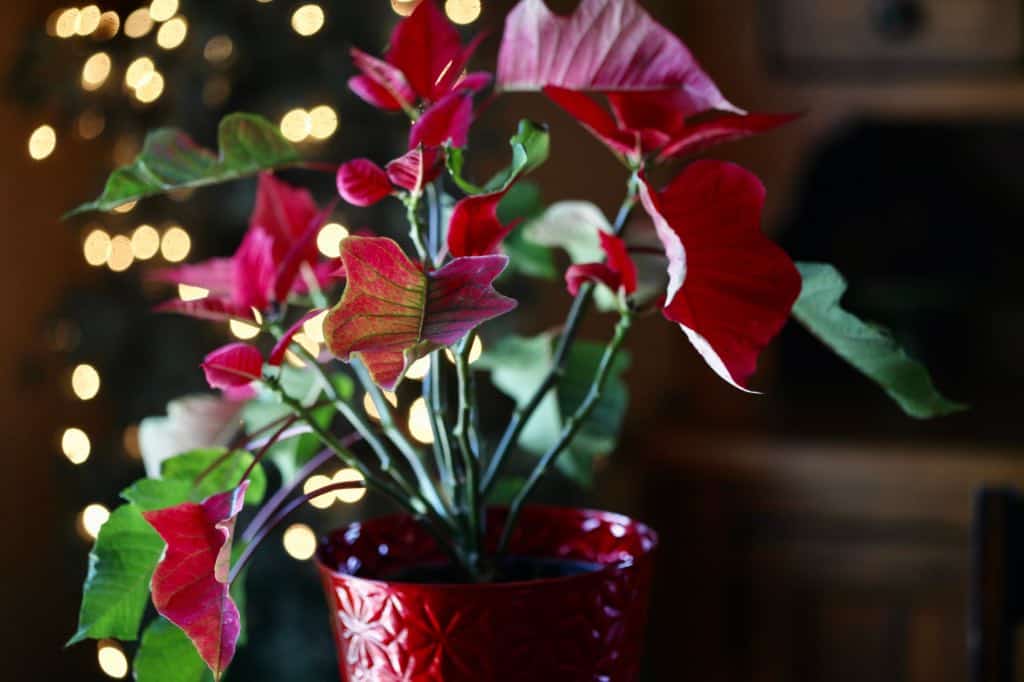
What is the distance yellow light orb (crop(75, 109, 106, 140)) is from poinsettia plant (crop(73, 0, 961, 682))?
39.3 inches

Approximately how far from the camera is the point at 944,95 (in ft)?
6.12

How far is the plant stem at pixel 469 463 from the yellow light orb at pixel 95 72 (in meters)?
1.13

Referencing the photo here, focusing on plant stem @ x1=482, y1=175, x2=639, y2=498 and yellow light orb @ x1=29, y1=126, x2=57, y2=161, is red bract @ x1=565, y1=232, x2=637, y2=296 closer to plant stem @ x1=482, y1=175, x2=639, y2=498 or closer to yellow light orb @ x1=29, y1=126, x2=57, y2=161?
plant stem @ x1=482, y1=175, x2=639, y2=498

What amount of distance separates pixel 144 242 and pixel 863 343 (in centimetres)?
124

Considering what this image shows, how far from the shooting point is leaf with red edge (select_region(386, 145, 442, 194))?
0.38 m

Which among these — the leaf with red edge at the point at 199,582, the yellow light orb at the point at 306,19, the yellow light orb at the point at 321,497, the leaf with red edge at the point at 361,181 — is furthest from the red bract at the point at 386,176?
the yellow light orb at the point at 306,19

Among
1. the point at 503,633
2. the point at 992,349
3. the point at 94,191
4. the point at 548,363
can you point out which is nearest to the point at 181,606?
the point at 503,633

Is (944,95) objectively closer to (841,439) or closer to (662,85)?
(841,439)

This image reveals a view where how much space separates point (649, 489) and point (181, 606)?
1.52 m

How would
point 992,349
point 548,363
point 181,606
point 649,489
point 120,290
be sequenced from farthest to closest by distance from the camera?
point 992,349
point 649,489
point 120,290
point 548,363
point 181,606

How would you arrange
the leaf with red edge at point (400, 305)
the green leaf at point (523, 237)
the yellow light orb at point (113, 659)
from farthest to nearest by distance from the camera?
the yellow light orb at point (113, 659), the green leaf at point (523, 237), the leaf with red edge at point (400, 305)

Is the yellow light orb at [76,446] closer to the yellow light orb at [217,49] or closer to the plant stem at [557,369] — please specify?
the yellow light orb at [217,49]

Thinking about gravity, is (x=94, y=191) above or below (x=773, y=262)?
above

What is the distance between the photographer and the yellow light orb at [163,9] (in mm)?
1440
